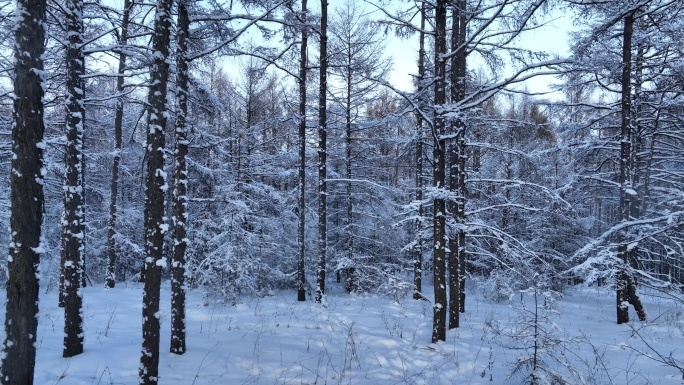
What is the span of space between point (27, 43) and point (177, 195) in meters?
3.57

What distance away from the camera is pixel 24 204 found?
4438 millimetres

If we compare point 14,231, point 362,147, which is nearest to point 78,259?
point 14,231

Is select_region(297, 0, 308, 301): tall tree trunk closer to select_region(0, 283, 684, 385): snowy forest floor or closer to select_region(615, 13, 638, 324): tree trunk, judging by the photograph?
select_region(0, 283, 684, 385): snowy forest floor

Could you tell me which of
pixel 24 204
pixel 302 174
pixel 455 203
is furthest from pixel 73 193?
pixel 455 203

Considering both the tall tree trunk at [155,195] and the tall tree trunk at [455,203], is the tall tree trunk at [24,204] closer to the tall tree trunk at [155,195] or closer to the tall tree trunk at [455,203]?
the tall tree trunk at [155,195]

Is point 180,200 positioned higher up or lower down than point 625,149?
lower down

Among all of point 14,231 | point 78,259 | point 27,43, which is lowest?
Answer: point 78,259

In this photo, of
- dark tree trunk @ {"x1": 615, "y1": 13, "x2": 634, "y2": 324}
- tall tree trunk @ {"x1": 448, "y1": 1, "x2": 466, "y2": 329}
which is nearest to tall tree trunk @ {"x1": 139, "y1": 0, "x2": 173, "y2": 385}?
tall tree trunk @ {"x1": 448, "y1": 1, "x2": 466, "y2": 329}

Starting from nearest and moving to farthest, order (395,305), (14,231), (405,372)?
(14,231), (405,372), (395,305)

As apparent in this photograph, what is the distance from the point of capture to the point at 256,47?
40.8 feet

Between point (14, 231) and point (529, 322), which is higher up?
point (14, 231)

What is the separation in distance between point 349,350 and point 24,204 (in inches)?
246

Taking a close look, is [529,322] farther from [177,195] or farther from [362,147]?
[362,147]

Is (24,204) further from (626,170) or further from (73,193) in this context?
(626,170)
